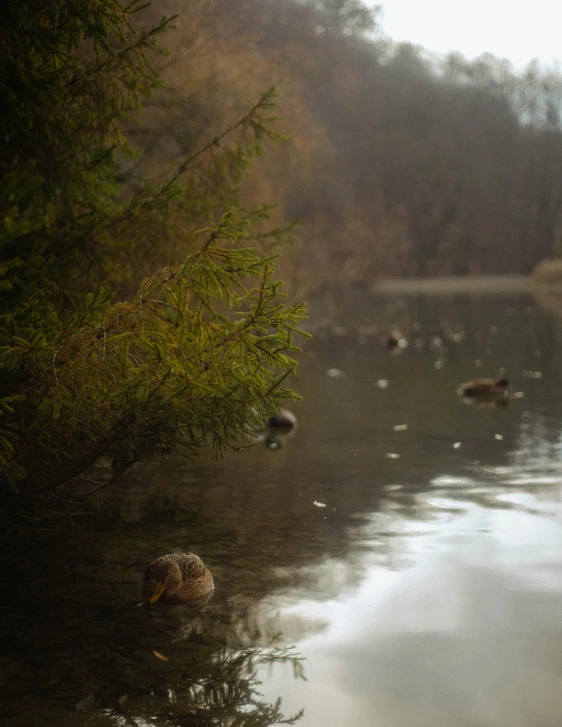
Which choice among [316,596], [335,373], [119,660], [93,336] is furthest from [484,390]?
[119,660]

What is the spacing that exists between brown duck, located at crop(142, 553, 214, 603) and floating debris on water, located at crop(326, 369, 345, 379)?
11.3 metres

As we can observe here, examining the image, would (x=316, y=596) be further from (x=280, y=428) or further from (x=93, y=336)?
(x=280, y=428)

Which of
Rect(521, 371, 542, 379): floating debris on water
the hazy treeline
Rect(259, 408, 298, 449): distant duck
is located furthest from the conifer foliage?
the hazy treeline

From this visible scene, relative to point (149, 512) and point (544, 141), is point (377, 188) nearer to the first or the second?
point (544, 141)

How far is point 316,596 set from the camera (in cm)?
571

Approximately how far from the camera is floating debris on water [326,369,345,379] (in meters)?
16.9

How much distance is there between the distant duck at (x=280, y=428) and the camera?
1127 centimetres

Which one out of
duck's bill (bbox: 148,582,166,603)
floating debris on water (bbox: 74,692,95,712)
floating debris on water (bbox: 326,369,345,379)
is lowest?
floating debris on water (bbox: 74,692,95,712)

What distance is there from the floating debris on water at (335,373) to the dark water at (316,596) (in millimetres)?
6032

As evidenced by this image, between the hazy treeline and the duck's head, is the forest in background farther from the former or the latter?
the hazy treeline

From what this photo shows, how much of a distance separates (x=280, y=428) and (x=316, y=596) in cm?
607

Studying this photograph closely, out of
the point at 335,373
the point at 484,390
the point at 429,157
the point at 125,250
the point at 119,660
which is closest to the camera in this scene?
the point at 119,660

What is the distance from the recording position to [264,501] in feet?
26.3

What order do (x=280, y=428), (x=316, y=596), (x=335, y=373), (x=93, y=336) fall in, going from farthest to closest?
(x=335, y=373) → (x=280, y=428) → (x=316, y=596) → (x=93, y=336)
